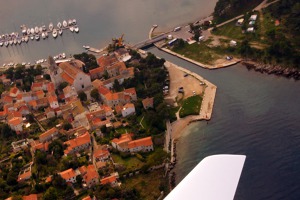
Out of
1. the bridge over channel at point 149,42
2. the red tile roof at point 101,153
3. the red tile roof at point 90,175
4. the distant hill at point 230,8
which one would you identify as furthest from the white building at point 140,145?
the distant hill at point 230,8

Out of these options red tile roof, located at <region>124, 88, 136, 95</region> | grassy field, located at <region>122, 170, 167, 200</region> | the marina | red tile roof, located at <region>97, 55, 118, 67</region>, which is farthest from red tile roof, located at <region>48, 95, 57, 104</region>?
the marina

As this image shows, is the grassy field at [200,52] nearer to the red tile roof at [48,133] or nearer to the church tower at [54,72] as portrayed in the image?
the church tower at [54,72]

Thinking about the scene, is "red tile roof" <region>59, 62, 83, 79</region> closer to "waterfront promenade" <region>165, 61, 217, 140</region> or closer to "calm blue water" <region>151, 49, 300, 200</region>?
"waterfront promenade" <region>165, 61, 217, 140</region>

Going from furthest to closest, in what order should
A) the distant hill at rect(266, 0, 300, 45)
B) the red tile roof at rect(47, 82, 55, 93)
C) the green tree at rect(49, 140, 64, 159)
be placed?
1. the distant hill at rect(266, 0, 300, 45)
2. the red tile roof at rect(47, 82, 55, 93)
3. the green tree at rect(49, 140, 64, 159)

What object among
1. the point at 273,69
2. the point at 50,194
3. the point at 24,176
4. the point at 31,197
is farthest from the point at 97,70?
the point at 31,197

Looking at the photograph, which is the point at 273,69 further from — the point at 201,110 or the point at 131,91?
the point at 131,91

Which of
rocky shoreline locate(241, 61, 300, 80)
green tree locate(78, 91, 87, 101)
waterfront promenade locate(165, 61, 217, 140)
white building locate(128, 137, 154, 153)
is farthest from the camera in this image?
green tree locate(78, 91, 87, 101)

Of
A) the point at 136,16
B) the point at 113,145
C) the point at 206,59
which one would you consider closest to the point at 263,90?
the point at 206,59
